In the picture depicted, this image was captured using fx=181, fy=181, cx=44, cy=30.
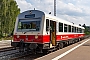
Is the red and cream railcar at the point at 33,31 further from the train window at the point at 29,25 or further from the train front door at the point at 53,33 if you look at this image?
the train front door at the point at 53,33

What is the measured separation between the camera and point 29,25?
13016 millimetres

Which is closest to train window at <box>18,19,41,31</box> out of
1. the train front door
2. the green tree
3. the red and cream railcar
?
the red and cream railcar

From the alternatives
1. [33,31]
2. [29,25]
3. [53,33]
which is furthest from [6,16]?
[33,31]

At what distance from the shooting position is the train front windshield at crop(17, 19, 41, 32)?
1280 cm

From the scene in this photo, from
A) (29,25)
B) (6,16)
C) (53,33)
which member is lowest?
(53,33)

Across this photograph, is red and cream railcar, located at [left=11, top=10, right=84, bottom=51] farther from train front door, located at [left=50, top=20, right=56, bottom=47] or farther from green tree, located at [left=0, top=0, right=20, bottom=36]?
green tree, located at [left=0, top=0, right=20, bottom=36]

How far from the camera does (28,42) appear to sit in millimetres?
12797

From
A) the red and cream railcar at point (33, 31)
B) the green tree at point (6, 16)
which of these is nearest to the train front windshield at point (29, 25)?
the red and cream railcar at point (33, 31)

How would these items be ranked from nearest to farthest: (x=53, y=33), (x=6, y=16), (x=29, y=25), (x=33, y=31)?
(x=33, y=31)
(x=29, y=25)
(x=53, y=33)
(x=6, y=16)

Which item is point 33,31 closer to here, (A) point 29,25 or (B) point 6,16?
(A) point 29,25

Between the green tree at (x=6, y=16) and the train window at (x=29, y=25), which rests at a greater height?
the green tree at (x=6, y=16)

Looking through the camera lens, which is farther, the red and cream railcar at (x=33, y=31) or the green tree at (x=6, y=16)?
the green tree at (x=6, y=16)

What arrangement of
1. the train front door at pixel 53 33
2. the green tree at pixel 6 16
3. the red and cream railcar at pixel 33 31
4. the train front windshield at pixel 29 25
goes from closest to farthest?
1. the red and cream railcar at pixel 33 31
2. the train front windshield at pixel 29 25
3. the train front door at pixel 53 33
4. the green tree at pixel 6 16

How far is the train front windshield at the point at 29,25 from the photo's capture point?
12.8 metres
